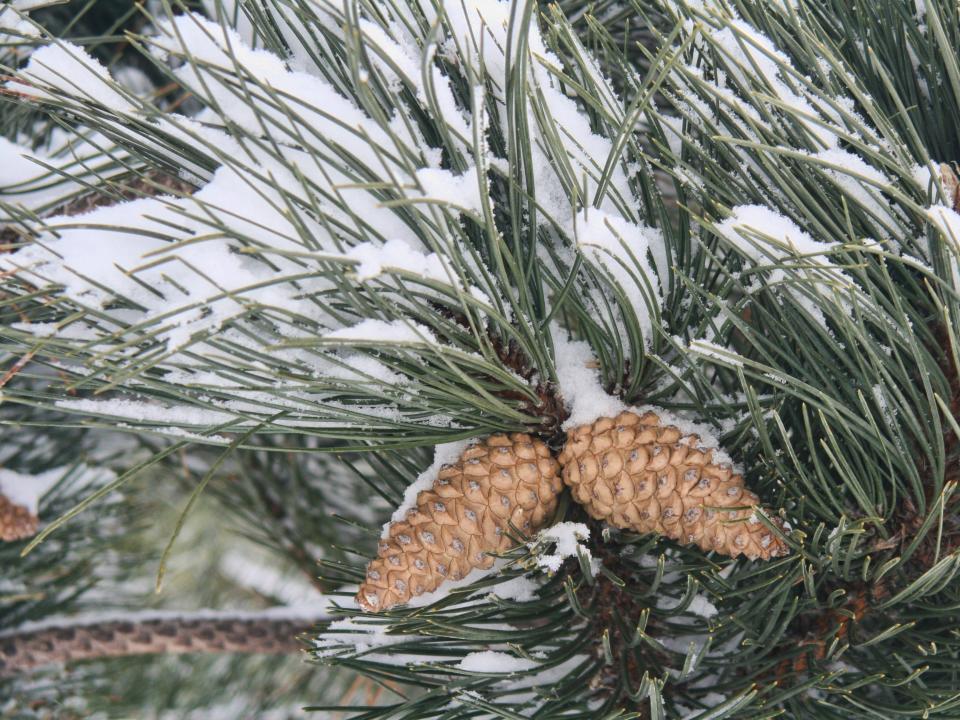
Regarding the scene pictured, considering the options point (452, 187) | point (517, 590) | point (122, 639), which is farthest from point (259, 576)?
point (452, 187)

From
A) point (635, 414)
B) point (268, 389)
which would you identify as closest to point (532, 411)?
point (635, 414)

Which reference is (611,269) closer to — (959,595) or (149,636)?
(959,595)

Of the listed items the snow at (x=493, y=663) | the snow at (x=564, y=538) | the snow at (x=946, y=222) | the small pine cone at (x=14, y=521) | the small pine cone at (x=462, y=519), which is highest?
the small pine cone at (x=14, y=521)

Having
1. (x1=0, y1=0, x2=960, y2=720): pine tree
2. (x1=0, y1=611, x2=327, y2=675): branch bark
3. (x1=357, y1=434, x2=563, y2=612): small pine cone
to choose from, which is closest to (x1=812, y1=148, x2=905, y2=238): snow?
(x1=0, y1=0, x2=960, y2=720): pine tree

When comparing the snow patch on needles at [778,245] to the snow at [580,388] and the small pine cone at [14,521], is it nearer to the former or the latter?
the snow at [580,388]

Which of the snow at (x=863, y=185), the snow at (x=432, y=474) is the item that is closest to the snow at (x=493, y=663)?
the snow at (x=432, y=474)

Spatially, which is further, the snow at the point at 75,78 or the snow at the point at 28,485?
the snow at the point at 28,485
